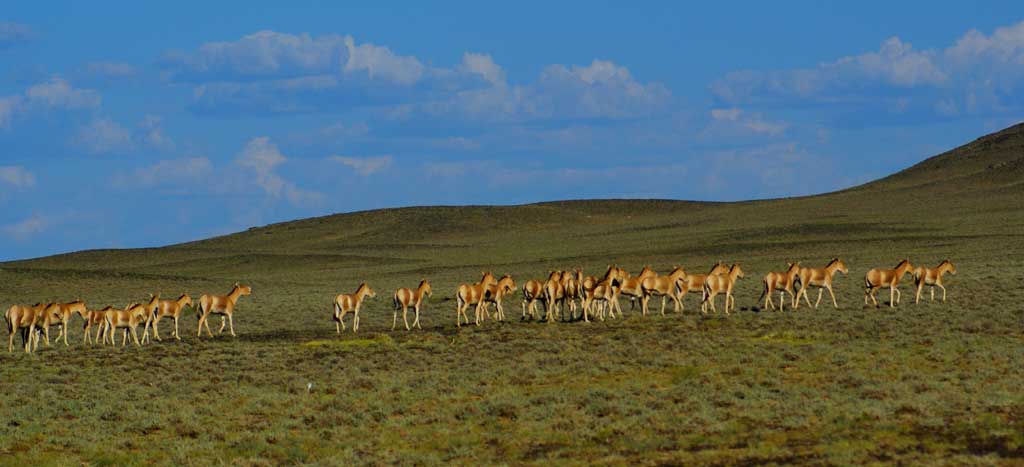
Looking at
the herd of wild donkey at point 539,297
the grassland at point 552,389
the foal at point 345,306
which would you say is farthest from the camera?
the foal at point 345,306

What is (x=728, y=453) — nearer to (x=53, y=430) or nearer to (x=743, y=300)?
(x=53, y=430)

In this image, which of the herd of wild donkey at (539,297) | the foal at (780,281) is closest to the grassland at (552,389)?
the herd of wild donkey at (539,297)

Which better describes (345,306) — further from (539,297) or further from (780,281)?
(780,281)

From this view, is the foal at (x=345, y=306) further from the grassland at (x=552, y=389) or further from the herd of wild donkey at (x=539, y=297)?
the grassland at (x=552, y=389)

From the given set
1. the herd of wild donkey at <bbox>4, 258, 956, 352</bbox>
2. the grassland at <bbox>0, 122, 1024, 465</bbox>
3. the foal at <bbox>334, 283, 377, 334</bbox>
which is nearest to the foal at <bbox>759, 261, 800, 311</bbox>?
the herd of wild donkey at <bbox>4, 258, 956, 352</bbox>

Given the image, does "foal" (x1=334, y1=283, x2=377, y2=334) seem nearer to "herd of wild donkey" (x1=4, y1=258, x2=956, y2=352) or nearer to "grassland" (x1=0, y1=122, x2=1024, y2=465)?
"herd of wild donkey" (x1=4, y1=258, x2=956, y2=352)

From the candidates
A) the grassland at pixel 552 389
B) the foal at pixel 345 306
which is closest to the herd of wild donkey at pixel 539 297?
the foal at pixel 345 306

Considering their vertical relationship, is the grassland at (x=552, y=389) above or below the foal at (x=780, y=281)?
below

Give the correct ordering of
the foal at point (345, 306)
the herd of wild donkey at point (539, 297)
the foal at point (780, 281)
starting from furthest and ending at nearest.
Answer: the foal at point (780, 281) → the foal at point (345, 306) → the herd of wild donkey at point (539, 297)

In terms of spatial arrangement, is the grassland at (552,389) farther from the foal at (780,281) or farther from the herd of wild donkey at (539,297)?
the foal at (780,281)

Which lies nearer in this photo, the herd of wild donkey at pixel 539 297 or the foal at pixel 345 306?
the herd of wild donkey at pixel 539 297

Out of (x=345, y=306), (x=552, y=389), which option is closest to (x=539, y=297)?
(x=345, y=306)

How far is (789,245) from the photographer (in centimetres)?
7944

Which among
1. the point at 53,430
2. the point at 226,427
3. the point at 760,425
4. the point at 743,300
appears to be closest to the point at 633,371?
the point at 760,425
